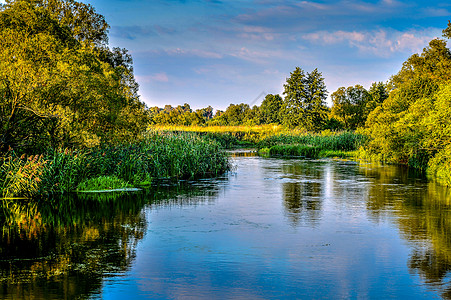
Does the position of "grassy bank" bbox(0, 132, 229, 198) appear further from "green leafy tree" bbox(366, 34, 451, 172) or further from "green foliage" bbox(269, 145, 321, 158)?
"green foliage" bbox(269, 145, 321, 158)

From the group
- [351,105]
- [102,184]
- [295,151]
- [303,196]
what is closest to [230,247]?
[303,196]

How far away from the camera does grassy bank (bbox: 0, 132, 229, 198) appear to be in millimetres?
16062

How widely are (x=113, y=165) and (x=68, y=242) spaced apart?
974cm

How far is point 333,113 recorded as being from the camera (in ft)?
266

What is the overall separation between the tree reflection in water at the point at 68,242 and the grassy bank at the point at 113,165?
104 centimetres

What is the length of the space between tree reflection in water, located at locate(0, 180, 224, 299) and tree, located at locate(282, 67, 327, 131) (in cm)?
5349

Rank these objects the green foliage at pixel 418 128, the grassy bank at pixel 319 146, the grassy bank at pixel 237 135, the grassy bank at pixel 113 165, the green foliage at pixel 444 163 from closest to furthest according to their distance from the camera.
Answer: the grassy bank at pixel 113 165 → the green foliage at pixel 444 163 → the green foliage at pixel 418 128 → the grassy bank at pixel 319 146 → the grassy bank at pixel 237 135

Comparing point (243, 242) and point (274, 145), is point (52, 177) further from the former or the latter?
point (274, 145)

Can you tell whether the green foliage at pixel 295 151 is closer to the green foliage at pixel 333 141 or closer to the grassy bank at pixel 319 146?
the grassy bank at pixel 319 146

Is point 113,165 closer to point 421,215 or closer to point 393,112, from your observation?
point 421,215

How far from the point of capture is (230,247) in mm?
10047

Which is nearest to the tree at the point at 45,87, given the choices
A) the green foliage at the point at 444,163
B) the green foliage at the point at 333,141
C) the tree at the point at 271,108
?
the green foliage at the point at 444,163

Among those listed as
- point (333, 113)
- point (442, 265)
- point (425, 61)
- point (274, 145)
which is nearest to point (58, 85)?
point (442, 265)

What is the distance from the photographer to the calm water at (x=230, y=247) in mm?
7469
